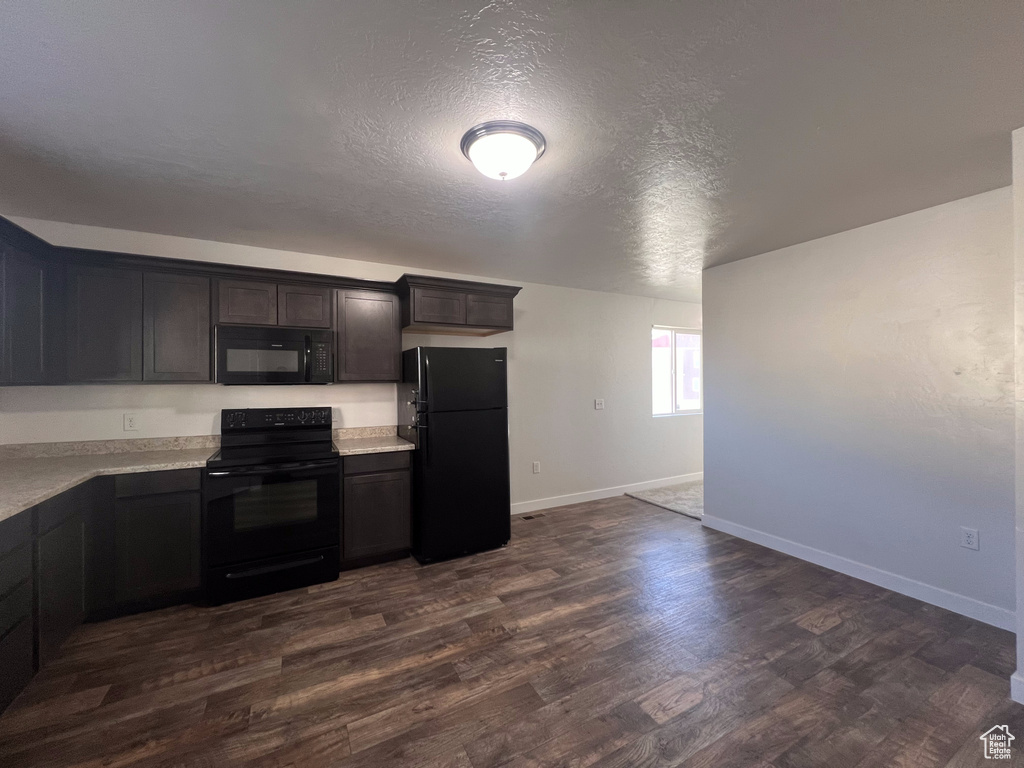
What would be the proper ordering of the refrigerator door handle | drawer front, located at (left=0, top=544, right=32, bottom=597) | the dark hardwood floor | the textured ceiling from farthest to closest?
1. the refrigerator door handle
2. drawer front, located at (left=0, top=544, right=32, bottom=597)
3. the dark hardwood floor
4. the textured ceiling

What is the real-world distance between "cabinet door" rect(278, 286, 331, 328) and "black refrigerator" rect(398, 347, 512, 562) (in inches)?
28.7

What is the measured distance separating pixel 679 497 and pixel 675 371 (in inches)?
72.7

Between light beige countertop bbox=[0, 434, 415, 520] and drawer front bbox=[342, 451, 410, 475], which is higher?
light beige countertop bbox=[0, 434, 415, 520]

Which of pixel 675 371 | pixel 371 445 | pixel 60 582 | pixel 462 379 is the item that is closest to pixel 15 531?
pixel 60 582

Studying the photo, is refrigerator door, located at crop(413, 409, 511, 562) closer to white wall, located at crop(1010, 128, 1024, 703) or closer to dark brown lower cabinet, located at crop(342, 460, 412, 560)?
dark brown lower cabinet, located at crop(342, 460, 412, 560)

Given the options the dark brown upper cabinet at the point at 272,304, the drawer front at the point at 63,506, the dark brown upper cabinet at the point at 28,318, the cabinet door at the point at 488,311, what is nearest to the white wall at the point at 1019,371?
the cabinet door at the point at 488,311

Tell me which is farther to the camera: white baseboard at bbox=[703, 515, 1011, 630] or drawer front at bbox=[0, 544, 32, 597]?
white baseboard at bbox=[703, 515, 1011, 630]

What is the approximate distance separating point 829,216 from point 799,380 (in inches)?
49.3

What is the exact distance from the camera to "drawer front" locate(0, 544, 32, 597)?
1682mm

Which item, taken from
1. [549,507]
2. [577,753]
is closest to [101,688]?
[577,753]

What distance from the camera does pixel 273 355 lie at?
117 inches

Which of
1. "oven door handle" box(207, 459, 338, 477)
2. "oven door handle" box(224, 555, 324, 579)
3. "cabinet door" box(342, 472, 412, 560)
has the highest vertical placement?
"oven door handle" box(207, 459, 338, 477)

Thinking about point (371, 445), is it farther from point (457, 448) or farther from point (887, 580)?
point (887, 580)

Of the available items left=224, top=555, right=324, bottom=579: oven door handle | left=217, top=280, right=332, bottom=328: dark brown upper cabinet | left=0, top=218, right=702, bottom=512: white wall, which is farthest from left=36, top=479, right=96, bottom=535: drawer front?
left=217, top=280, right=332, bottom=328: dark brown upper cabinet
